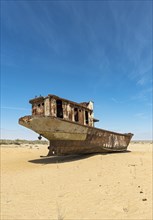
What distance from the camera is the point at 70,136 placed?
40.5 feet

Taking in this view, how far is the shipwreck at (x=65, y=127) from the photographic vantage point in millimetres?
11633

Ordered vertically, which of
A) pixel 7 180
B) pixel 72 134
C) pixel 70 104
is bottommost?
pixel 7 180

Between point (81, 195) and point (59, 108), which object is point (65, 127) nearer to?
point (59, 108)

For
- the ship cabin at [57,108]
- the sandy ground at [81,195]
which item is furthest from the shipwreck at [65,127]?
the sandy ground at [81,195]

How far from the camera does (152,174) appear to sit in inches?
305

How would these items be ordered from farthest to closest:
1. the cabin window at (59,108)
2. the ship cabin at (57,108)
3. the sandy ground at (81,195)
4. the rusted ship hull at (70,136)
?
the cabin window at (59,108) → the ship cabin at (57,108) → the rusted ship hull at (70,136) → the sandy ground at (81,195)

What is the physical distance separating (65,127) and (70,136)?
80 cm

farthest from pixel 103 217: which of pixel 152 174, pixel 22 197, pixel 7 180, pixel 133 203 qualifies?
pixel 7 180

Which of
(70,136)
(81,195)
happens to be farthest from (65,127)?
(81,195)

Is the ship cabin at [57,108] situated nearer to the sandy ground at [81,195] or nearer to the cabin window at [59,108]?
the cabin window at [59,108]

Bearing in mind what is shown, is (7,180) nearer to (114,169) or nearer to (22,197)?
(22,197)

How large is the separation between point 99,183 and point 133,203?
201 centimetres

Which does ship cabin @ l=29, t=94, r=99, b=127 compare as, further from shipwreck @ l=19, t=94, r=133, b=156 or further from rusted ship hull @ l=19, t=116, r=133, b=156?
rusted ship hull @ l=19, t=116, r=133, b=156

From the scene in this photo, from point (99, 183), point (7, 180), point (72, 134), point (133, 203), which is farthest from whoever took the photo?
point (72, 134)
